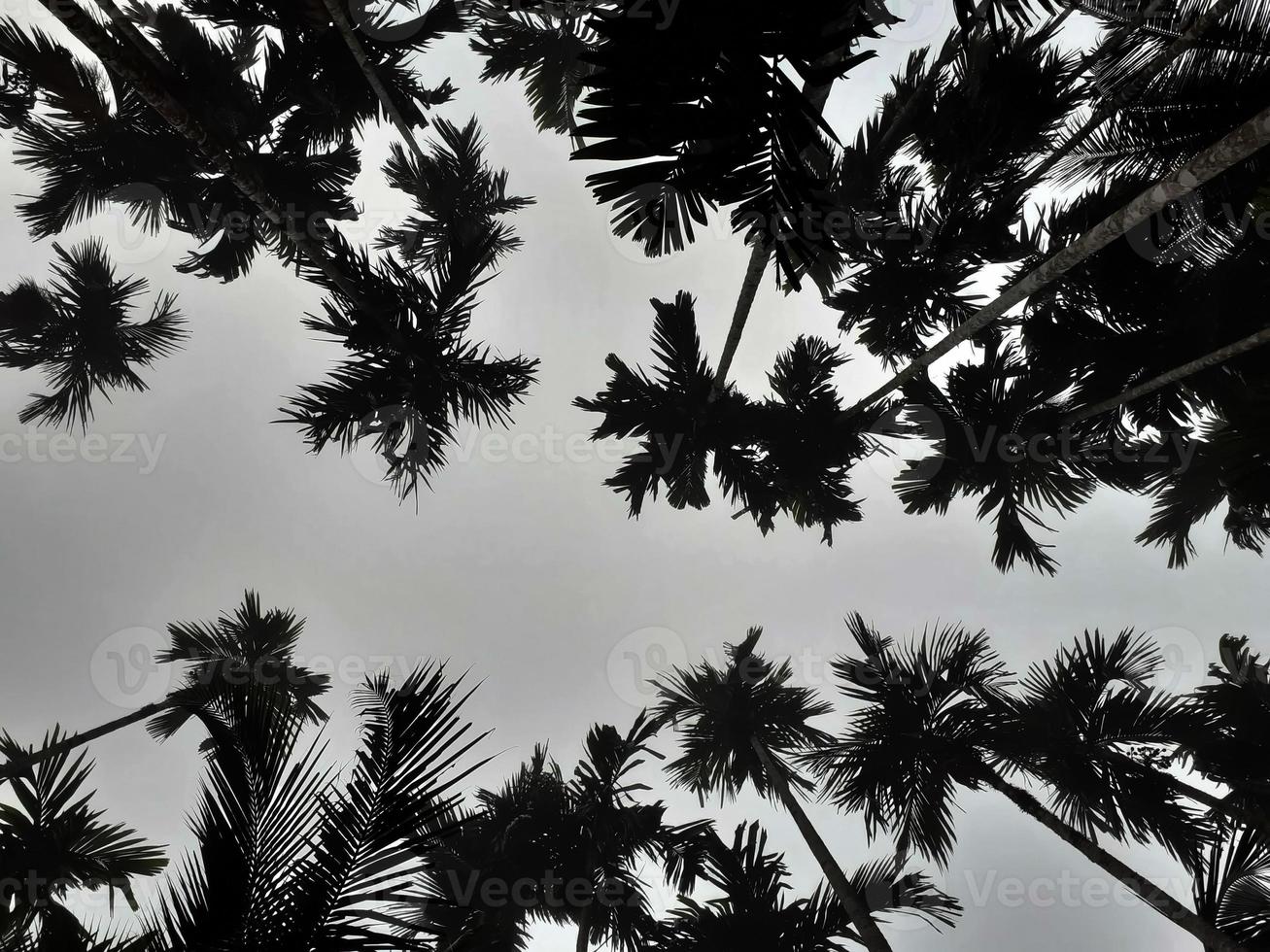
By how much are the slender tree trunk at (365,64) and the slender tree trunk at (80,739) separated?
6.84 meters

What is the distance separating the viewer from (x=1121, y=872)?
636 cm

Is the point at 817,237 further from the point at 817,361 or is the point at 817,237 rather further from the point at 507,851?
the point at 507,851

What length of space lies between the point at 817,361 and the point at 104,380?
1092 cm

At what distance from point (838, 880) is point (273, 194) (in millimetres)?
10691

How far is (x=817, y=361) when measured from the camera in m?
8.62

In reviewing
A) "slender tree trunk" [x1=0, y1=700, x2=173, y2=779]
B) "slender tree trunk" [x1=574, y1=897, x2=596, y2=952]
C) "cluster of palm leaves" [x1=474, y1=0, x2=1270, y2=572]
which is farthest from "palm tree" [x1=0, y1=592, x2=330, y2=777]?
"cluster of palm leaves" [x1=474, y1=0, x2=1270, y2=572]

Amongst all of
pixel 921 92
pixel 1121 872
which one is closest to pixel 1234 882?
pixel 1121 872

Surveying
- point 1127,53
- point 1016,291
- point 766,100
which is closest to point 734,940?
point 1016,291

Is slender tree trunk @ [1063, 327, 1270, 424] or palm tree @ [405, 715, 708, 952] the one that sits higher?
slender tree trunk @ [1063, 327, 1270, 424]

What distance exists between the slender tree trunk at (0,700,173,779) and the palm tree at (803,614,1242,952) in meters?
7.99

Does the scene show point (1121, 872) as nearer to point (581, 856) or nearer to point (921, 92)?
point (581, 856)

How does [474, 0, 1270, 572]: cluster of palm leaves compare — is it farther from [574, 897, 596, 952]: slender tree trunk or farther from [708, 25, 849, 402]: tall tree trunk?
[574, 897, 596, 952]: slender tree trunk

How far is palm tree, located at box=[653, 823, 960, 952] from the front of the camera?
612 centimetres

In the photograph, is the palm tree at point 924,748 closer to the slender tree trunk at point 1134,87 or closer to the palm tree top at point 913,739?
the palm tree top at point 913,739
